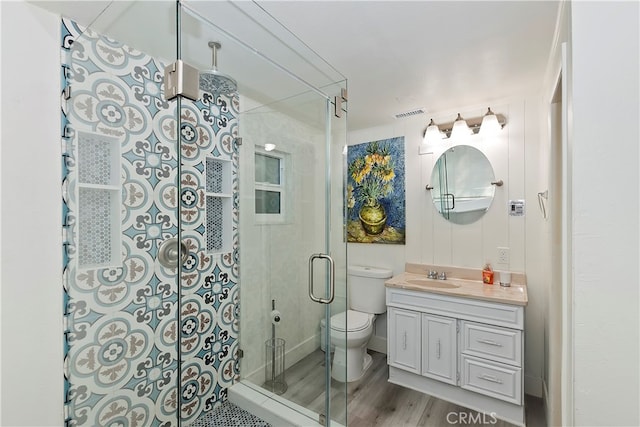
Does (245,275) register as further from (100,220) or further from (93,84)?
(93,84)

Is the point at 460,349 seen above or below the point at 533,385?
above

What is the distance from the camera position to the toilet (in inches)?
89.0

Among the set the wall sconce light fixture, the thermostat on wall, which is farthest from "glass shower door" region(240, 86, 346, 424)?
the thermostat on wall

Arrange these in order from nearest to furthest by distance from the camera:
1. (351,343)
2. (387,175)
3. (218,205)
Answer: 1. (218,205)
2. (351,343)
3. (387,175)

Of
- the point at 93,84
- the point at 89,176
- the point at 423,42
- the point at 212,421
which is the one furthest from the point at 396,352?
the point at 93,84

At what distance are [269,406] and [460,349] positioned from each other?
53.1 inches

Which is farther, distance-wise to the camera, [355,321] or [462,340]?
[355,321]

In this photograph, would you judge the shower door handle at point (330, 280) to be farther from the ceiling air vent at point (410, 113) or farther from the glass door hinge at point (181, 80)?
the ceiling air vent at point (410, 113)

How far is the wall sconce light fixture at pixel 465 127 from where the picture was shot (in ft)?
7.41

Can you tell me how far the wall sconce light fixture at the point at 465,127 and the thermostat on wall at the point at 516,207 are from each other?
1.91 ft

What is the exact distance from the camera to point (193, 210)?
1.18 metres

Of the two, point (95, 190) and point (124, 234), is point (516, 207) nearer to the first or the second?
point (124, 234)

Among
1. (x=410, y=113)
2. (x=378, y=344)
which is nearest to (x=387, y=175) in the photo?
(x=410, y=113)

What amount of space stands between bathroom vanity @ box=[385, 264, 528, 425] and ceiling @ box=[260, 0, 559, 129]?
57.9 inches
